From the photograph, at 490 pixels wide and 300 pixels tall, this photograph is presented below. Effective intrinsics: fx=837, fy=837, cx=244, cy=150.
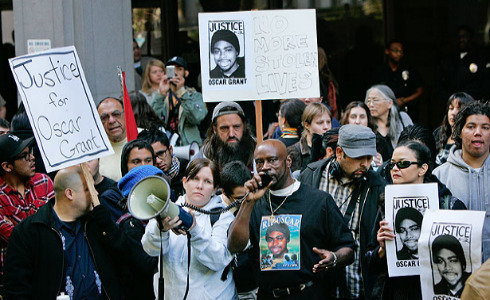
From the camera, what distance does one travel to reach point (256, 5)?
14.2 m

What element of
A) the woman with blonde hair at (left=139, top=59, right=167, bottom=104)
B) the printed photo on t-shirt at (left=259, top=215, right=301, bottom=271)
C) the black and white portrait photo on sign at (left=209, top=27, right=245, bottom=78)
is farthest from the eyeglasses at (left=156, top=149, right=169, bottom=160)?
the woman with blonde hair at (left=139, top=59, right=167, bottom=104)

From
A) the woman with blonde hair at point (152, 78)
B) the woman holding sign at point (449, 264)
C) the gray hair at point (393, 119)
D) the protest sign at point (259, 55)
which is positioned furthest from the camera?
the woman with blonde hair at point (152, 78)

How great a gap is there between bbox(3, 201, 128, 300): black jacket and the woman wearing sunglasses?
6.01 ft

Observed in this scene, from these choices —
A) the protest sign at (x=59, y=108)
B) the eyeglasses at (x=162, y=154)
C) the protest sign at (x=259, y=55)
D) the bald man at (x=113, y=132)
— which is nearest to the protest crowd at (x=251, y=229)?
the protest sign at (x=59, y=108)

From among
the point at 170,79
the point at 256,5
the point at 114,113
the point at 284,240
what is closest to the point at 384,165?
the point at 284,240

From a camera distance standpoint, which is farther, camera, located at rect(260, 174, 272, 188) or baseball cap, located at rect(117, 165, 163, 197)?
baseball cap, located at rect(117, 165, 163, 197)

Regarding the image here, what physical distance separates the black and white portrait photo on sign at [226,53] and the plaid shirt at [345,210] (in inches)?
57.4

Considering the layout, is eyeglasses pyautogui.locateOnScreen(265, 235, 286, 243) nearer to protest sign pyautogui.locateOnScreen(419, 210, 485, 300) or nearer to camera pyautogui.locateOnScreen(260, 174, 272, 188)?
camera pyautogui.locateOnScreen(260, 174, 272, 188)

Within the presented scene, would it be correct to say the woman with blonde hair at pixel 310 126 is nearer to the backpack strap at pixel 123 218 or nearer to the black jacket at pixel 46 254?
the backpack strap at pixel 123 218

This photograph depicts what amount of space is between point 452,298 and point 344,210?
1.29m

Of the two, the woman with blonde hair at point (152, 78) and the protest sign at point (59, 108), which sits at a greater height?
the woman with blonde hair at point (152, 78)

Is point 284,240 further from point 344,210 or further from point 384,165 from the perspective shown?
point 384,165

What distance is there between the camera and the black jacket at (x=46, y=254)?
19.1ft

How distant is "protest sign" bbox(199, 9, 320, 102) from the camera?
7.47 meters
